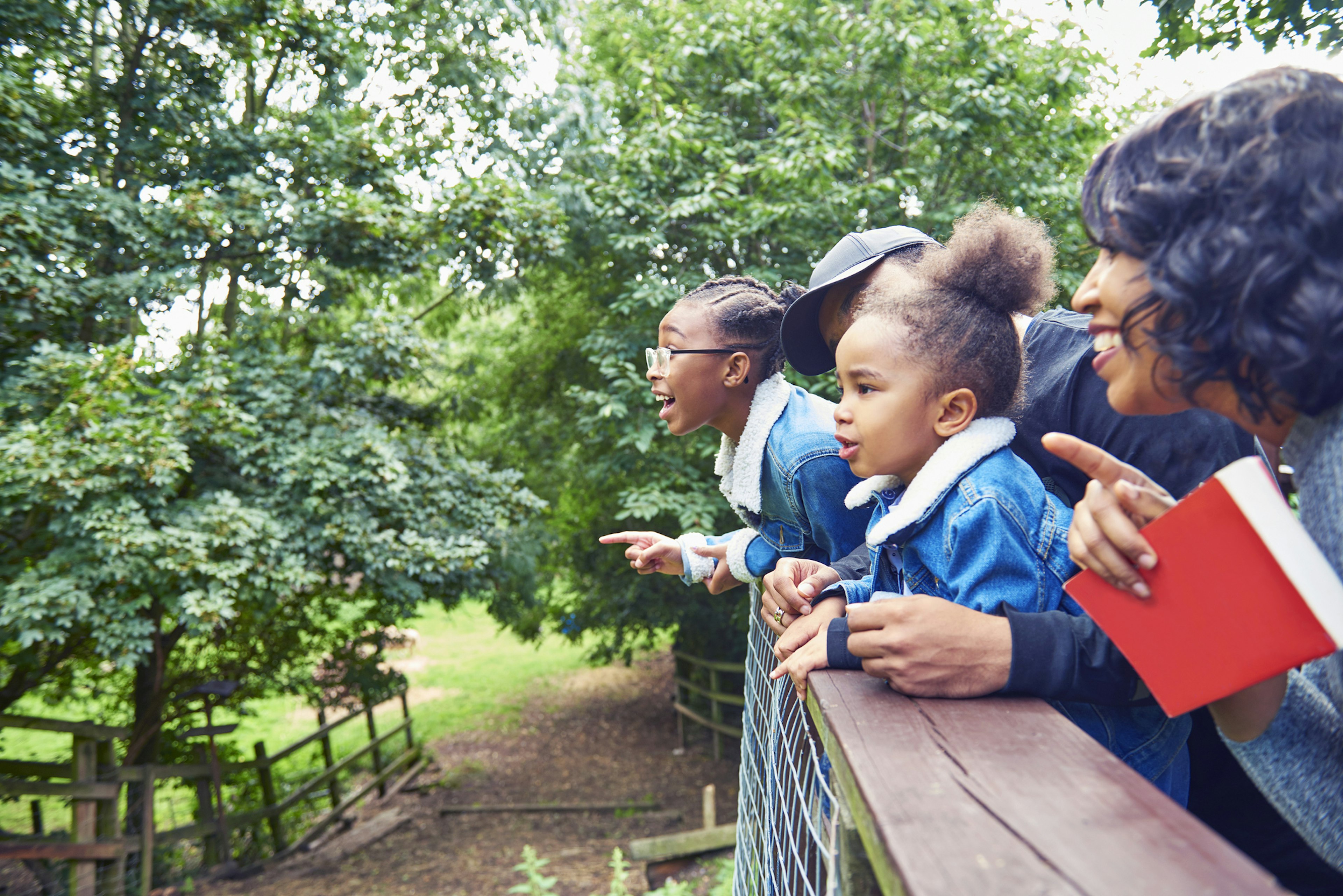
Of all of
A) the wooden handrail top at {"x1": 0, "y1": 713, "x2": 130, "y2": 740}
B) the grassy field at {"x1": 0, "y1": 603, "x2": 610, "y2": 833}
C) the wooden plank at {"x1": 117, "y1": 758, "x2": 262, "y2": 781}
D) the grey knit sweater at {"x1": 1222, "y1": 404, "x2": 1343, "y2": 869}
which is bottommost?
the grassy field at {"x1": 0, "y1": 603, "x2": 610, "y2": 833}

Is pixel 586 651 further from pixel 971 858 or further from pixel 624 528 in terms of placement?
pixel 971 858

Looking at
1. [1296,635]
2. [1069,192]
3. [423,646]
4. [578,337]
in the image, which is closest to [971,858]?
[1296,635]

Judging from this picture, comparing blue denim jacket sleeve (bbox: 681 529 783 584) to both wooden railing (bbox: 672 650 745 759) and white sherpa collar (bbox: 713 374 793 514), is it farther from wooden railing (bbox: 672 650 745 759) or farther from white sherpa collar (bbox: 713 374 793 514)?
wooden railing (bbox: 672 650 745 759)

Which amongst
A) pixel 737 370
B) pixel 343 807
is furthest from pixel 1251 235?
pixel 343 807

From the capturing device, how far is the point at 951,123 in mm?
6352

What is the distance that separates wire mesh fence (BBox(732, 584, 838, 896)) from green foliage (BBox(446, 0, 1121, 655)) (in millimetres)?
4087

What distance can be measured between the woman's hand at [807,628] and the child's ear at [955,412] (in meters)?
0.33

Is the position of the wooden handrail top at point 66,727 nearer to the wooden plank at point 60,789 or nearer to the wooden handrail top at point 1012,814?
the wooden plank at point 60,789

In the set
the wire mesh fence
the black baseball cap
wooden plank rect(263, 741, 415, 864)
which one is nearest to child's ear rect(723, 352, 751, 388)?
the black baseball cap

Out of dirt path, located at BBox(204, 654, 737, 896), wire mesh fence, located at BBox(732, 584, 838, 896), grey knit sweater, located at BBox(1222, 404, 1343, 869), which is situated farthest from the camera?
dirt path, located at BBox(204, 654, 737, 896)

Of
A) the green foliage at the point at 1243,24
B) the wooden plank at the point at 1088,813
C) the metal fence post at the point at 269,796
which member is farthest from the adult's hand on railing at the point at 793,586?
the metal fence post at the point at 269,796

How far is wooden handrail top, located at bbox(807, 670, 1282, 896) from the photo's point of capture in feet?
1.93

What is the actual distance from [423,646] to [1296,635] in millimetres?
19170

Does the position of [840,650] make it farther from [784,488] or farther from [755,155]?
[755,155]
